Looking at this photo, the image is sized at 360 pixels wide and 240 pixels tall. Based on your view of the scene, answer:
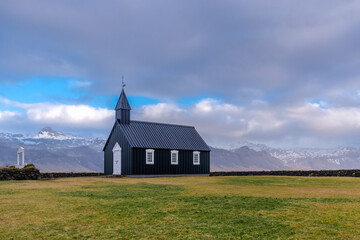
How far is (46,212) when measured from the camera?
14453mm

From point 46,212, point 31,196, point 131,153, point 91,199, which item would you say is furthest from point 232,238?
point 131,153

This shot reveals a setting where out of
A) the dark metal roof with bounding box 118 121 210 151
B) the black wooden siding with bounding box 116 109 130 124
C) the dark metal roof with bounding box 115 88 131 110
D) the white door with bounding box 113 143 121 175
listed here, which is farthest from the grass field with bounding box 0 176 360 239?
the dark metal roof with bounding box 115 88 131 110

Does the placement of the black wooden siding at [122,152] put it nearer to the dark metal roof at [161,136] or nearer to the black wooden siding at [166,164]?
the dark metal roof at [161,136]

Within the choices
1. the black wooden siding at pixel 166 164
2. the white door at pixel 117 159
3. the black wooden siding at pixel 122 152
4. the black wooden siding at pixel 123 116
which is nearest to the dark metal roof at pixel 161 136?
the black wooden siding at pixel 123 116

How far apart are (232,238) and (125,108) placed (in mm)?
36108

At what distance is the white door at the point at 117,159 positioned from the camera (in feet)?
144

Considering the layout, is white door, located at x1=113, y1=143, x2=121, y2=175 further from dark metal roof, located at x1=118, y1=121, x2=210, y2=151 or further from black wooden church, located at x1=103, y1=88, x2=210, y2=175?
dark metal roof, located at x1=118, y1=121, x2=210, y2=151

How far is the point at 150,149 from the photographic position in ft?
141

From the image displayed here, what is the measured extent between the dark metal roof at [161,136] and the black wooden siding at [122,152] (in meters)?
0.85

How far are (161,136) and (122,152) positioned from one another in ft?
18.2

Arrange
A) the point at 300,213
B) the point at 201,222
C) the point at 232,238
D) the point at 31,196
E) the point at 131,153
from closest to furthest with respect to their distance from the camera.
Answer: the point at 232,238 < the point at 201,222 < the point at 300,213 < the point at 31,196 < the point at 131,153

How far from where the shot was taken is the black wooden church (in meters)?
42.1

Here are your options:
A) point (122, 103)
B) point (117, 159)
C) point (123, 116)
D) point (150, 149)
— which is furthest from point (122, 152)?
point (122, 103)

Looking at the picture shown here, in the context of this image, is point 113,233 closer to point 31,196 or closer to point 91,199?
point 91,199
